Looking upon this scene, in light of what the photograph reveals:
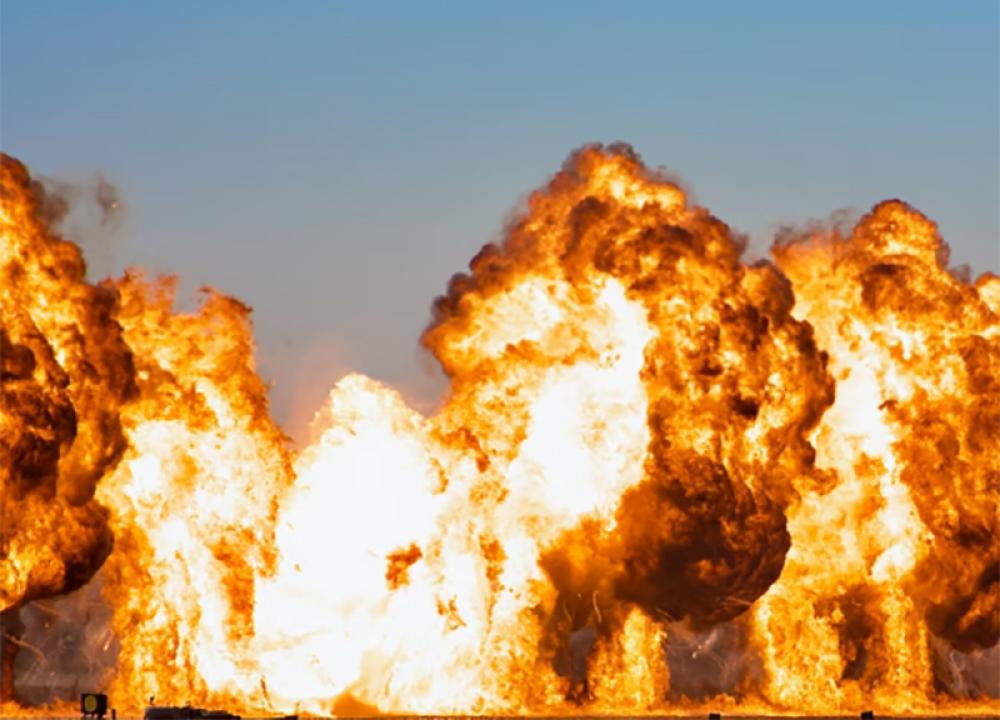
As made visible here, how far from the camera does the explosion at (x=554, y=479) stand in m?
169

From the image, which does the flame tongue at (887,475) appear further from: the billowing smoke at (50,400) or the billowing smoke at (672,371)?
the billowing smoke at (50,400)

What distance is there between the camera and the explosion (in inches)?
6663

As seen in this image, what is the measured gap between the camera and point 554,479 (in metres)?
177

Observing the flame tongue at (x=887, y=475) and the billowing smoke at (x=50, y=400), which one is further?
the flame tongue at (x=887, y=475)

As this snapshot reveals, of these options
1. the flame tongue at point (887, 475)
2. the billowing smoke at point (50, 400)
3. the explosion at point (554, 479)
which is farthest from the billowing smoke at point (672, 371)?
the billowing smoke at point (50, 400)

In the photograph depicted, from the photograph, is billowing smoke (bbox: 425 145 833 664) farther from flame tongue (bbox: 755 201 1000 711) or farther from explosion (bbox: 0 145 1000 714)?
flame tongue (bbox: 755 201 1000 711)

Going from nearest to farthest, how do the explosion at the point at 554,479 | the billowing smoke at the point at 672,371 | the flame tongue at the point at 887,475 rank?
the explosion at the point at 554,479
the billowing smoke at the point at 672,371
the flame tongue at the point at 887,475

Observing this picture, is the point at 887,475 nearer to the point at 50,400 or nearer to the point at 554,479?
the point at 554,479

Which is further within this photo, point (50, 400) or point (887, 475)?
point (887, 475)

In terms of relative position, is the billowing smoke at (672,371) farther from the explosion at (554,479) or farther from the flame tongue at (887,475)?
the flame tongue at (887,475)

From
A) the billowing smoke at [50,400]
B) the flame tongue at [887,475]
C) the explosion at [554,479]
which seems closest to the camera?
the billowing smoke at [50,400]

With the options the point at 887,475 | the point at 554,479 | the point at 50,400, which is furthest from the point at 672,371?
the point at 50,400

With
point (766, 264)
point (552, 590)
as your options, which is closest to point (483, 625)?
point (552, 590)

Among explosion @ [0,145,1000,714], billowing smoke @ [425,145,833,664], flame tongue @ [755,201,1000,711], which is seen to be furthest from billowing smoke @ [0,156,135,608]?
flame tongue @ [755,201,1000,711]
